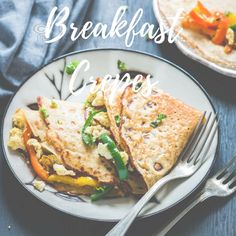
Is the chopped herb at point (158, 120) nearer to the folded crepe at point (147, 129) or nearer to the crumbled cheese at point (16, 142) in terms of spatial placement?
the folded crepe at point (147, 129)

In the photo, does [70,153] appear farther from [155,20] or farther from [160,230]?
[155,20]

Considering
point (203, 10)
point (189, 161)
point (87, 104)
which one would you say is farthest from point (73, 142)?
point (203, 10)

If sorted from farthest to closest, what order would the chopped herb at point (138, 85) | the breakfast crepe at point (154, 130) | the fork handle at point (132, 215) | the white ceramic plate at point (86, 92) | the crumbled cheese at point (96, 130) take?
the chopped herb at point (138, 85), the crumbled cheese at point (96, 130), the breakfast crepe at point (154, 130), the white ceramic plate at point (86, 92), the fork handle at point (132, 215)

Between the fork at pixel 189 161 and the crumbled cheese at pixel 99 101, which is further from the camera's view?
the crumbled cheese at pixel 99 101

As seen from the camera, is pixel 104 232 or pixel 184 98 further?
pixel 184 98

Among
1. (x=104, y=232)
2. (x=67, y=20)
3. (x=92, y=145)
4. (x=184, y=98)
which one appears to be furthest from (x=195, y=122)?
(x=67, y=20)

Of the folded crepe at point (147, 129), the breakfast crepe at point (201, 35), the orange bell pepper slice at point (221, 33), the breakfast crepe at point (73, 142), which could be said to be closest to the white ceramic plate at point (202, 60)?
the breakfast crepe at point (201, 35)
